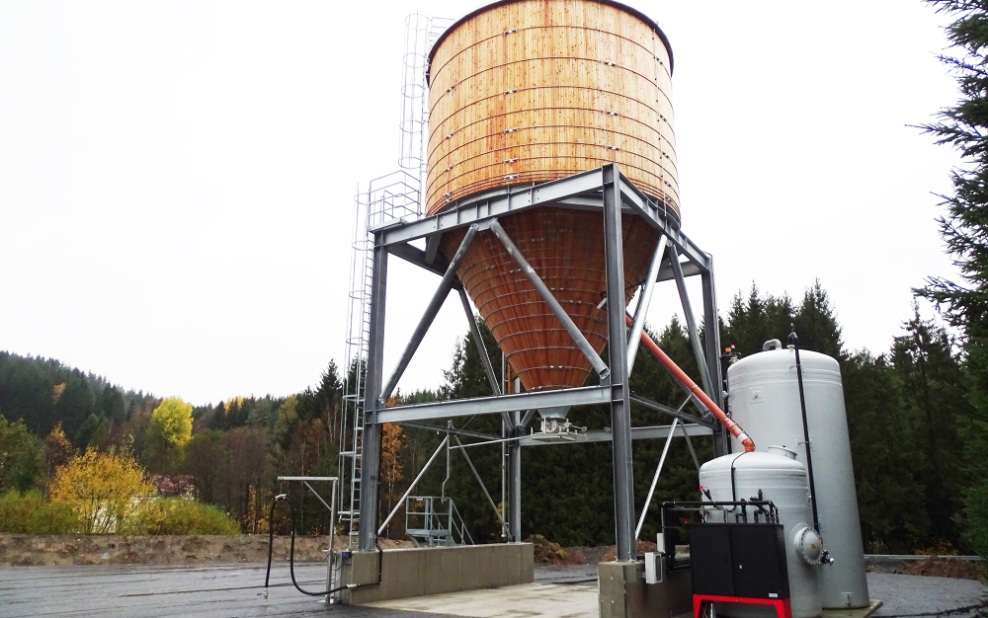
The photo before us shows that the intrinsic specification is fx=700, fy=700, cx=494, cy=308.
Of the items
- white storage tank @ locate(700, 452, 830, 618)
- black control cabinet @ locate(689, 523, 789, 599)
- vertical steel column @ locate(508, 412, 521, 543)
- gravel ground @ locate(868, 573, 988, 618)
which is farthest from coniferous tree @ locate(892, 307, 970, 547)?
black control cabinet @ locate(689, 523, 789, 599)

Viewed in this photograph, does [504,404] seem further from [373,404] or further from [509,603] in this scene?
[509,603]

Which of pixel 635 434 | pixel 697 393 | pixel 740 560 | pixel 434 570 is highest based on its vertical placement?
pixel 697 393

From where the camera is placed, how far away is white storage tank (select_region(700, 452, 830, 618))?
32.4ft

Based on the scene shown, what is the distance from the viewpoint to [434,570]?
541 inches

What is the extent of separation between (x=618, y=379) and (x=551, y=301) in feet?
5.91

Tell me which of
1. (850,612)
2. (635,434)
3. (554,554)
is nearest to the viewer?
(850,612)

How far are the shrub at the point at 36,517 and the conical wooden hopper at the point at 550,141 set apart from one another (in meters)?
22.1

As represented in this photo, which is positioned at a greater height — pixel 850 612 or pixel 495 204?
pixel 495 204

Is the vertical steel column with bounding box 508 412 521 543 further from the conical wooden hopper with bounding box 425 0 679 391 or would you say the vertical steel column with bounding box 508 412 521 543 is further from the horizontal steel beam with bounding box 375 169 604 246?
the horizontal steel beam with bounding box 375 169 604 246

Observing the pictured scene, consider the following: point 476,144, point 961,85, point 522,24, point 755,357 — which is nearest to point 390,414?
point 476,144

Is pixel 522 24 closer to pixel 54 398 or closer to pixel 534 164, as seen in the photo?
pixel 534 164

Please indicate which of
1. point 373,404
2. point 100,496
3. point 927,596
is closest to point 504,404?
point 373,404

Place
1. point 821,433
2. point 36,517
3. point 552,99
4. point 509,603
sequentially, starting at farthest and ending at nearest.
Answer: point 36,517, point 552,99, point 509,603, point 821,433

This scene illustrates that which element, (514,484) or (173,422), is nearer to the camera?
(514,484)
